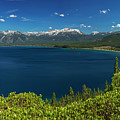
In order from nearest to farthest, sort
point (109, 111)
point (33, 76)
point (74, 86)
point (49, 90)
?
point (109, 111) < point (49, 90) < point (74, 86) < point (33, 76)

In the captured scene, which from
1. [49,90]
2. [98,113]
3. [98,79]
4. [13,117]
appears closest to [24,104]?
[13,117]

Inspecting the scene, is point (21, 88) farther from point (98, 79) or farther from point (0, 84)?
point (98, 79)

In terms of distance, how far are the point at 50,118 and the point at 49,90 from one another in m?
87.1

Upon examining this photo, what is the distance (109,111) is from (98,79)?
4494 inches

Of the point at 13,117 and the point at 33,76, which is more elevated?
the point at 13,117

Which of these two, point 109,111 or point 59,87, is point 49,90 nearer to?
point 59,87

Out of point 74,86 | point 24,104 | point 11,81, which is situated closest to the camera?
point 24,104

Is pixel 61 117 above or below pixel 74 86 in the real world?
above

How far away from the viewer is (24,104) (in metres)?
20.0

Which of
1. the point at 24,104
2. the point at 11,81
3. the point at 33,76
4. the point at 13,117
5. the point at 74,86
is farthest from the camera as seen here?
the point at 33,76

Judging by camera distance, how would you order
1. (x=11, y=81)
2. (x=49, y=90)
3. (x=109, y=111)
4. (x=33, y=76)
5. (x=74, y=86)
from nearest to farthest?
(x=109, y=111) < (x=49, y=90) < (x=74, y=86) < (x=11, y=81) < (x=33, y=76)

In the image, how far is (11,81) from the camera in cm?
12150

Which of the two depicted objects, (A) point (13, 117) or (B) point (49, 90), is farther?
(B) point (49, 90)

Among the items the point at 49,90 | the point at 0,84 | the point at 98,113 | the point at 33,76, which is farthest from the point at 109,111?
the point at 33,76
